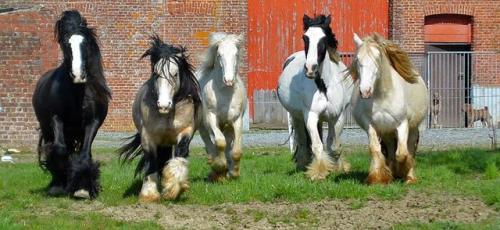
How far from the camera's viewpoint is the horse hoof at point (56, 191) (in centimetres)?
1214

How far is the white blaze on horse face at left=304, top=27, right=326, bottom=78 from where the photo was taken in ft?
41.6

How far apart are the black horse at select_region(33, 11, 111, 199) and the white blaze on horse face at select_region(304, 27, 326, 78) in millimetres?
2676

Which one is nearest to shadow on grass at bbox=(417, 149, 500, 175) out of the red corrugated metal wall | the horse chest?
the horse chest

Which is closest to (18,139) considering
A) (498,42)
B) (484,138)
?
(484,138)

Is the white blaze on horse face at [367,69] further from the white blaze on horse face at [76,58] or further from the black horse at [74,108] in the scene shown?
the white blaze on horse face at [76,58]

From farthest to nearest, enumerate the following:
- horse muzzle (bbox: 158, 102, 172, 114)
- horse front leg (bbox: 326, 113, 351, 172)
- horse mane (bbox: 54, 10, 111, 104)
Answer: horse front leg (bbox: 326, 113, 351, 172) < horse mane (bbox: 54, 10, 111, 104) < horse muzzle (bbox: 158, 102, 172, 114)

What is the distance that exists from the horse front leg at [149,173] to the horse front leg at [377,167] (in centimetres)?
268

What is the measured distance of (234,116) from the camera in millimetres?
12867

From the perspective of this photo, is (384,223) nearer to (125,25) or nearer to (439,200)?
(439,200)

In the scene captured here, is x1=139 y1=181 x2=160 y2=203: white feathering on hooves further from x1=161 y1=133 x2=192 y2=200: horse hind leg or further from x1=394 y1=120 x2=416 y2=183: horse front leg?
x1=394 y1=120 x2=416 y2=183: horse front leg

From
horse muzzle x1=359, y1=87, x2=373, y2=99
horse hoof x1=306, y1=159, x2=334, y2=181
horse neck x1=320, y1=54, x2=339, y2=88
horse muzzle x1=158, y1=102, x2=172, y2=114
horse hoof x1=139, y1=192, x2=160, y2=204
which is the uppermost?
horse neck x1=320, y1=54, x2=339, y2=88

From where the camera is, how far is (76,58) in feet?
37.4

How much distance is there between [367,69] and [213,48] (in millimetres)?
2345

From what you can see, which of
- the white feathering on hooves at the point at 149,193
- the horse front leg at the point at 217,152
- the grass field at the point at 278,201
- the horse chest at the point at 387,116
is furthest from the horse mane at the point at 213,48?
the white feathering on hooves at the point at 149,193
